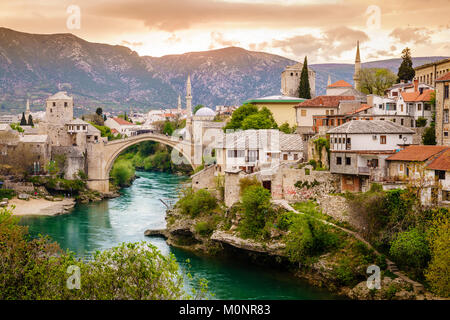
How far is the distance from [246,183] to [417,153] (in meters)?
8.10

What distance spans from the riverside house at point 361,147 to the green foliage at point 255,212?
11.3 feet

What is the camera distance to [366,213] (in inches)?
834

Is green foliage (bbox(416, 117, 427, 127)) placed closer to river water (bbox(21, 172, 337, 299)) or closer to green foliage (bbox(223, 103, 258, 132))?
river water (bbox(21, 172, 337, 299))

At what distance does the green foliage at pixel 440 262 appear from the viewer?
55.4 ft

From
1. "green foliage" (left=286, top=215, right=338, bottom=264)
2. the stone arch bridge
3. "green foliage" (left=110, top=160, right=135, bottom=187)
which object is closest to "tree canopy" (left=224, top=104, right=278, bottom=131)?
the stone arch bridge

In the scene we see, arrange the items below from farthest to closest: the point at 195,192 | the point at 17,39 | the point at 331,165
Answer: the point at 17,39 < the point at 195,192 < the point at 331,165

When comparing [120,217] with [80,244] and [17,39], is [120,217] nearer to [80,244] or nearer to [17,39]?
[80,244]

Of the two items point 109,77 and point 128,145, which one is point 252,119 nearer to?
point 128,145

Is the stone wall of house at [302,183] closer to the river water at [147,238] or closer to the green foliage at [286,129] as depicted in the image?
the river water at [147,238]

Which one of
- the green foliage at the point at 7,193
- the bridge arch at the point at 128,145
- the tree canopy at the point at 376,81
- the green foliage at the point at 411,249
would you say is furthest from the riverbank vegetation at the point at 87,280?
the bridge arch at the point at 128,145

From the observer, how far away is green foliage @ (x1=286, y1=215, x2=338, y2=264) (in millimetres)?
21578

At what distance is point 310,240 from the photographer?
844 inches
